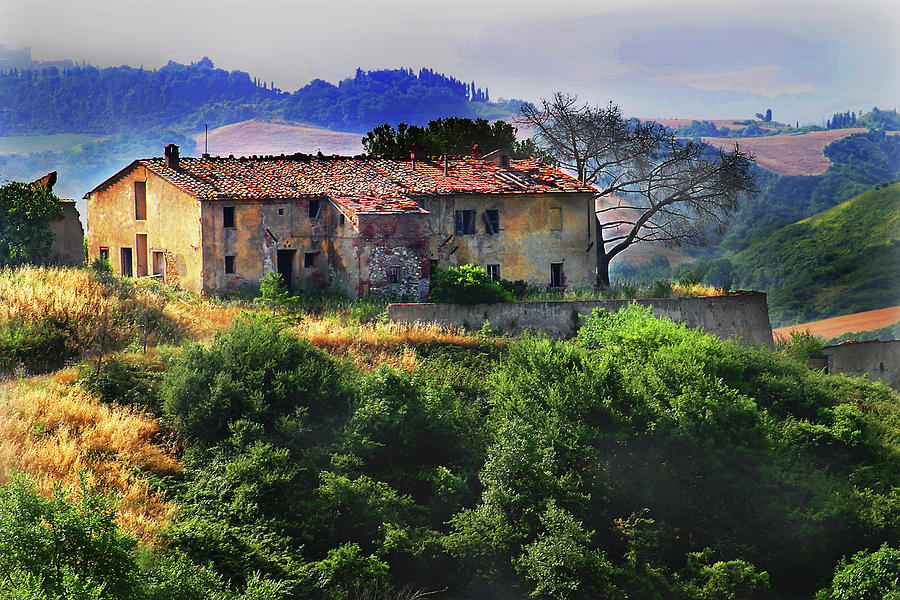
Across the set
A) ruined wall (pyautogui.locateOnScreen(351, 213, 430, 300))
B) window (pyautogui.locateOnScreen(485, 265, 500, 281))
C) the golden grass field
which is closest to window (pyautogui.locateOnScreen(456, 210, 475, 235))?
window (pyautogui.locateOnScreen(485, 265, 500, 281))

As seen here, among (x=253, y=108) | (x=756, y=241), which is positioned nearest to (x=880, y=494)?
(x=756, y=241)

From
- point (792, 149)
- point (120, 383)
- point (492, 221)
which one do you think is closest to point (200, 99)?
point (792, 149)

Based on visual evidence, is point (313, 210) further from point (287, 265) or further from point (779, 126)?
point (779, 126)

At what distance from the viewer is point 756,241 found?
311 feet

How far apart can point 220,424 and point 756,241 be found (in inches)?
3224

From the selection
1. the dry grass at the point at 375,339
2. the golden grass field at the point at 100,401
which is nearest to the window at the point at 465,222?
the golden grass field at the point at 100,401

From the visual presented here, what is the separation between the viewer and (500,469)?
2073 cm

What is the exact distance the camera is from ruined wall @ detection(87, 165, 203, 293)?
3203 cm

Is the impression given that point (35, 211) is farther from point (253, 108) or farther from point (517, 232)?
point (253, 108)

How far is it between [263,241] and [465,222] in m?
7.17

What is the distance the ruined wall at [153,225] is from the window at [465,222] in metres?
8.97

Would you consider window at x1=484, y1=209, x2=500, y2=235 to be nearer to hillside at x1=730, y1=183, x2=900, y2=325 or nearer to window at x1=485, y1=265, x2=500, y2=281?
window at x1=485, y1=265, x2=500, y2=281

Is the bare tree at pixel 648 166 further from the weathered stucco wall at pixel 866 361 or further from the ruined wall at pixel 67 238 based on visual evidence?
the ruined wall at pixel 67 238

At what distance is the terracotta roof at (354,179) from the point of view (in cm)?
3241
